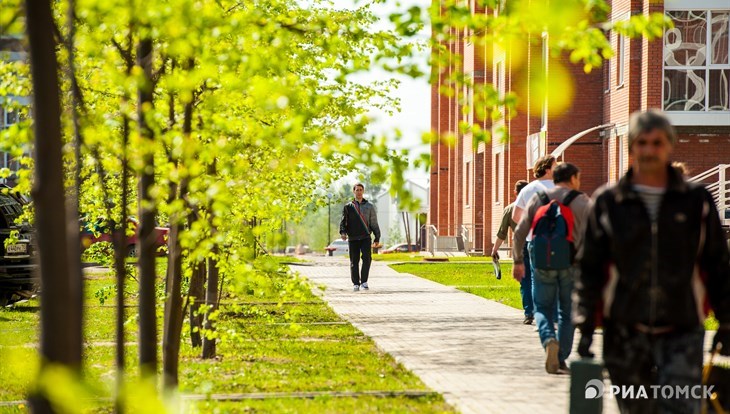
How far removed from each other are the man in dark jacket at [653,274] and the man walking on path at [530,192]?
16.0 ft

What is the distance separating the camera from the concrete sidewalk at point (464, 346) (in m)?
8.36

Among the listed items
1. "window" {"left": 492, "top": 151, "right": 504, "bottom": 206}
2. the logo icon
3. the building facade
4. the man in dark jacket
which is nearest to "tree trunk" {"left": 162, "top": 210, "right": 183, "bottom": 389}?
the building facade

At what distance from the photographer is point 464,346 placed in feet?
38.9

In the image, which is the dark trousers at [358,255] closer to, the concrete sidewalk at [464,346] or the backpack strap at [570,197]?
the concrete sidewalk at [464,346]

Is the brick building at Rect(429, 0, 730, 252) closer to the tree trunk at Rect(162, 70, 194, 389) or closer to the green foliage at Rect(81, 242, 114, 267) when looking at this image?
the green foliage at Rect(81, 242, 114, 267)

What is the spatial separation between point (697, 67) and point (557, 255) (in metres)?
20.9

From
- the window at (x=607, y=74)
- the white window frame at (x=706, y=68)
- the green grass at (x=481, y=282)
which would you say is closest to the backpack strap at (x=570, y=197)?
the green grass at (x=481, y=282)

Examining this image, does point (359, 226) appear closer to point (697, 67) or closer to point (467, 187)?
point (697, 67)

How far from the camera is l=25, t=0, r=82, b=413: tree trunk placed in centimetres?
350

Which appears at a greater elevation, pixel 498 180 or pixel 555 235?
pixel 498 180

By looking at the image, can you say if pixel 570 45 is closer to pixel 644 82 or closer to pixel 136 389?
pixel 136 389

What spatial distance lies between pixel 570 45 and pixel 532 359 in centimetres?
496

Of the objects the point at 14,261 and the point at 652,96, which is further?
the point at 652,96

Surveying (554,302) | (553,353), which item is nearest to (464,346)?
(554,302)
